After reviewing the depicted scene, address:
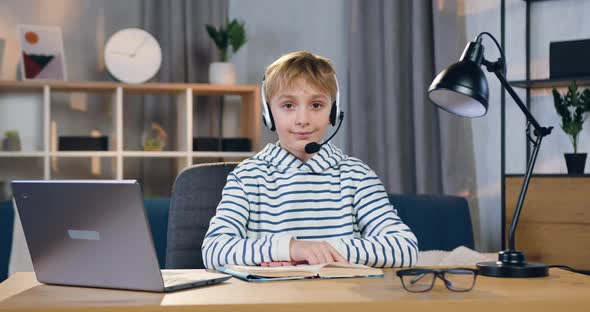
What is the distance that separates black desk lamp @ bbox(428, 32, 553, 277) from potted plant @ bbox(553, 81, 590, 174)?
1594 mm

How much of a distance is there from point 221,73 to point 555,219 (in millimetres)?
1759

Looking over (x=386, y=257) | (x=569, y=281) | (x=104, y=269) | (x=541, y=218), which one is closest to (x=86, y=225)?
(x=104, y=269)

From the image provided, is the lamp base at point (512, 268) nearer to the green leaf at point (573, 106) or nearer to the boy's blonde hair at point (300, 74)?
the boy's blonde hair at point (300, 74)

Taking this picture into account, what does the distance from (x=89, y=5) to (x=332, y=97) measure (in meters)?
2.86

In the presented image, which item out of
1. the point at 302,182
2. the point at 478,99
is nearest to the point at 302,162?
the point at 302,182

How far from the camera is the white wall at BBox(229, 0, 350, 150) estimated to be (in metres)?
4.27

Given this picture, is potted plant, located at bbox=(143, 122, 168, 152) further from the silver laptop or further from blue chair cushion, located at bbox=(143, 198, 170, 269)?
the silver laptop

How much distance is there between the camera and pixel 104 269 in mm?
1203

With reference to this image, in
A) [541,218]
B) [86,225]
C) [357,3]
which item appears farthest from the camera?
[357,3]

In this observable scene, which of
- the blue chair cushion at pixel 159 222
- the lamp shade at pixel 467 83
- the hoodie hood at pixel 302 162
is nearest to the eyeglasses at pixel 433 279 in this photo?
the lamp shade at pixel 467 83

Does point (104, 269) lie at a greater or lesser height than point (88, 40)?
lesser

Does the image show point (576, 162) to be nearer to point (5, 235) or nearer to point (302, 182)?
point (302, 182)

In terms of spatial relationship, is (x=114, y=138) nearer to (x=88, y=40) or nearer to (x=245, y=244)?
(x=88, y=40)

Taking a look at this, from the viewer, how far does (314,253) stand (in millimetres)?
1434
